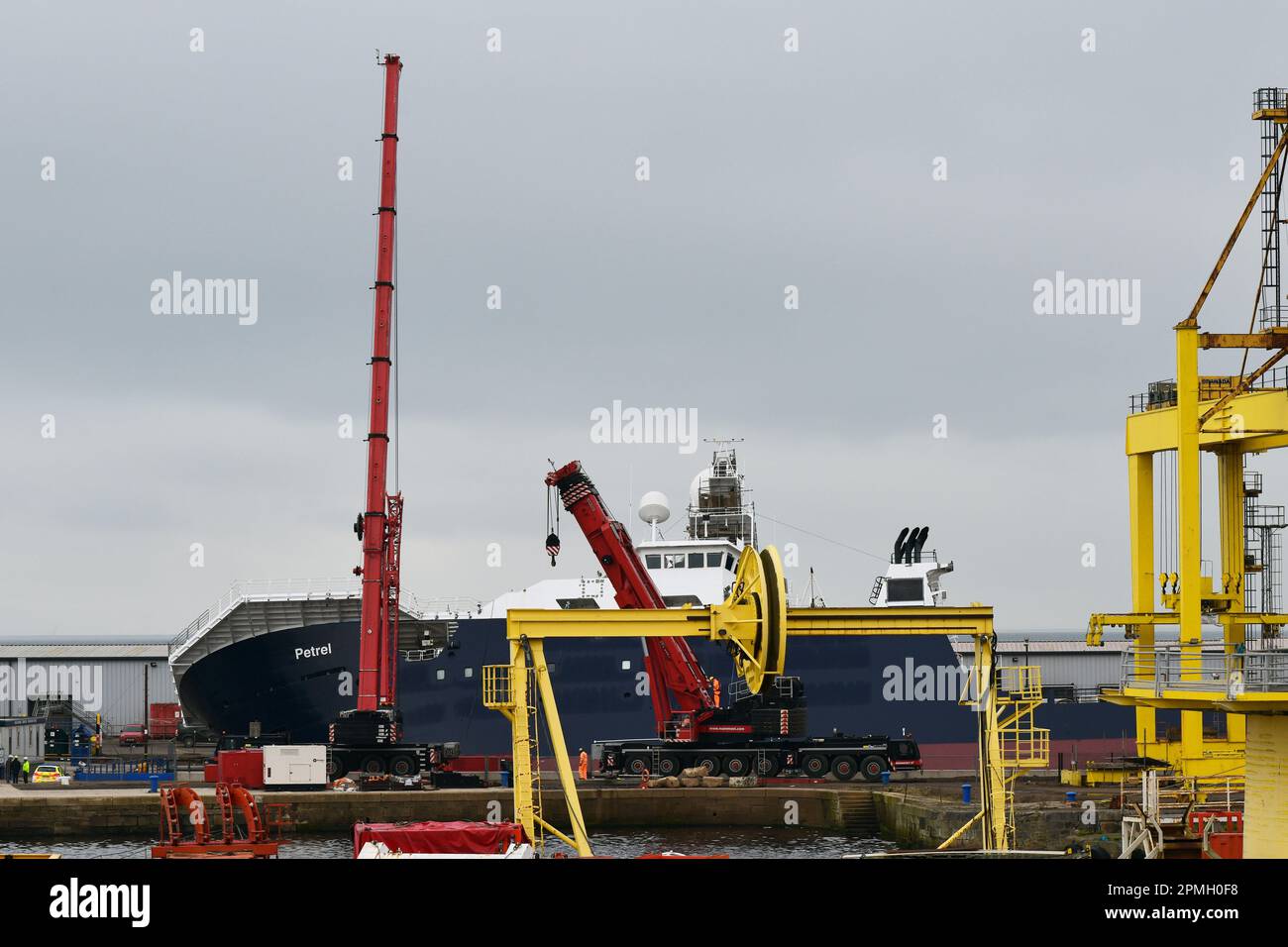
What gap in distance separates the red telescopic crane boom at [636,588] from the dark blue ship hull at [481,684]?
6.54 meters

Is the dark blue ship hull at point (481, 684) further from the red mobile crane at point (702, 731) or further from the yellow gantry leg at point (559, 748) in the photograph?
the yellow gantry leg at point (559, 748)

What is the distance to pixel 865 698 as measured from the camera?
5931 cm

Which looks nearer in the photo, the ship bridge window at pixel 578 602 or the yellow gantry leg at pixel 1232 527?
the yellow gantry leg at pixel 1232 527

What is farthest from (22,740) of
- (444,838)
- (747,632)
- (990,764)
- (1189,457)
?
(1189,457)

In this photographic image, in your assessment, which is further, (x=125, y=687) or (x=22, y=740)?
(x=125, y=687)

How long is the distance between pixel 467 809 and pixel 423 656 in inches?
646

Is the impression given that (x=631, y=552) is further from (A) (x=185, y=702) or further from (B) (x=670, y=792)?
(A) (x=185, y=702)

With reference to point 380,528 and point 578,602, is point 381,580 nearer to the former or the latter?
point 380,528

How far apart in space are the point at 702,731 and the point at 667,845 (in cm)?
958

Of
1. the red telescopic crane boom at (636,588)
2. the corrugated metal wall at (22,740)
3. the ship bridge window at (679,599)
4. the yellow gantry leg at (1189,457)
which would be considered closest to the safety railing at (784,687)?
the red telescopic crane boom at (636,588)

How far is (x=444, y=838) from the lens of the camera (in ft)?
93.0

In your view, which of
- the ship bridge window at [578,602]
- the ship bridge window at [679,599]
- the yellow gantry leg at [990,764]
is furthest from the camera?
the ship bridge window at [578,602]

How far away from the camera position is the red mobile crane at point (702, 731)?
162 feet
